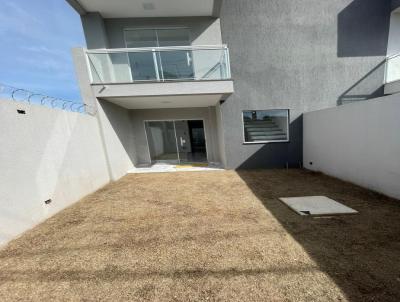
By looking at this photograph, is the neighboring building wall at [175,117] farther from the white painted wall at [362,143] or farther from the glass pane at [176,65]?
the white painted wall at [362,143]

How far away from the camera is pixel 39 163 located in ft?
11.0

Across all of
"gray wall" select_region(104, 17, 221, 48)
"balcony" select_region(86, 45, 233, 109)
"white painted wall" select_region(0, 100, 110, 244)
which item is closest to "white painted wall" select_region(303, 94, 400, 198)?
"balcony" select_region(86, 45, 233, 109)

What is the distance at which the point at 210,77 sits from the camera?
5422 millimetres

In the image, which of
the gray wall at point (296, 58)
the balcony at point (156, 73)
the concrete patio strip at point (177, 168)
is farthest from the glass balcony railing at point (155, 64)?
the concrete patio strip at point (177, 168)

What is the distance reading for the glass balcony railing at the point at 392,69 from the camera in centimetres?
626

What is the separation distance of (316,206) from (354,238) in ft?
3.19

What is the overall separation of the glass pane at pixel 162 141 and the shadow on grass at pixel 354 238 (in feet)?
17.4


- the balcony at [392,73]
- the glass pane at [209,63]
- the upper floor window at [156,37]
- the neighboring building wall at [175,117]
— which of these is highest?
the upper floor window at [156,37]

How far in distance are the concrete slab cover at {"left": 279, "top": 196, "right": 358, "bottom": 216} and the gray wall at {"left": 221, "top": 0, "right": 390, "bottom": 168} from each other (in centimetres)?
304

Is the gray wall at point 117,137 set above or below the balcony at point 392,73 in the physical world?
below

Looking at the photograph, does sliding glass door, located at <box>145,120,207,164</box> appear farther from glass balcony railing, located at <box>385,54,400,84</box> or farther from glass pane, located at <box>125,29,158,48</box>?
glass balcony railing, located at <box>385,54,400,84</box>

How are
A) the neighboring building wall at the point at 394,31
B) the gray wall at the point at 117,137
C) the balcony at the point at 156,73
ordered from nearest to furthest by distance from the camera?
1. the balcony at the point at 156,73
2. the gray wall at the point at 117,137
3. the neighboring building wall at the point at 394,31

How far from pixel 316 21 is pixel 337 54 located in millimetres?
1492

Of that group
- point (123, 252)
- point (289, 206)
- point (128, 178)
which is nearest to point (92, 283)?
point (123, 252)
